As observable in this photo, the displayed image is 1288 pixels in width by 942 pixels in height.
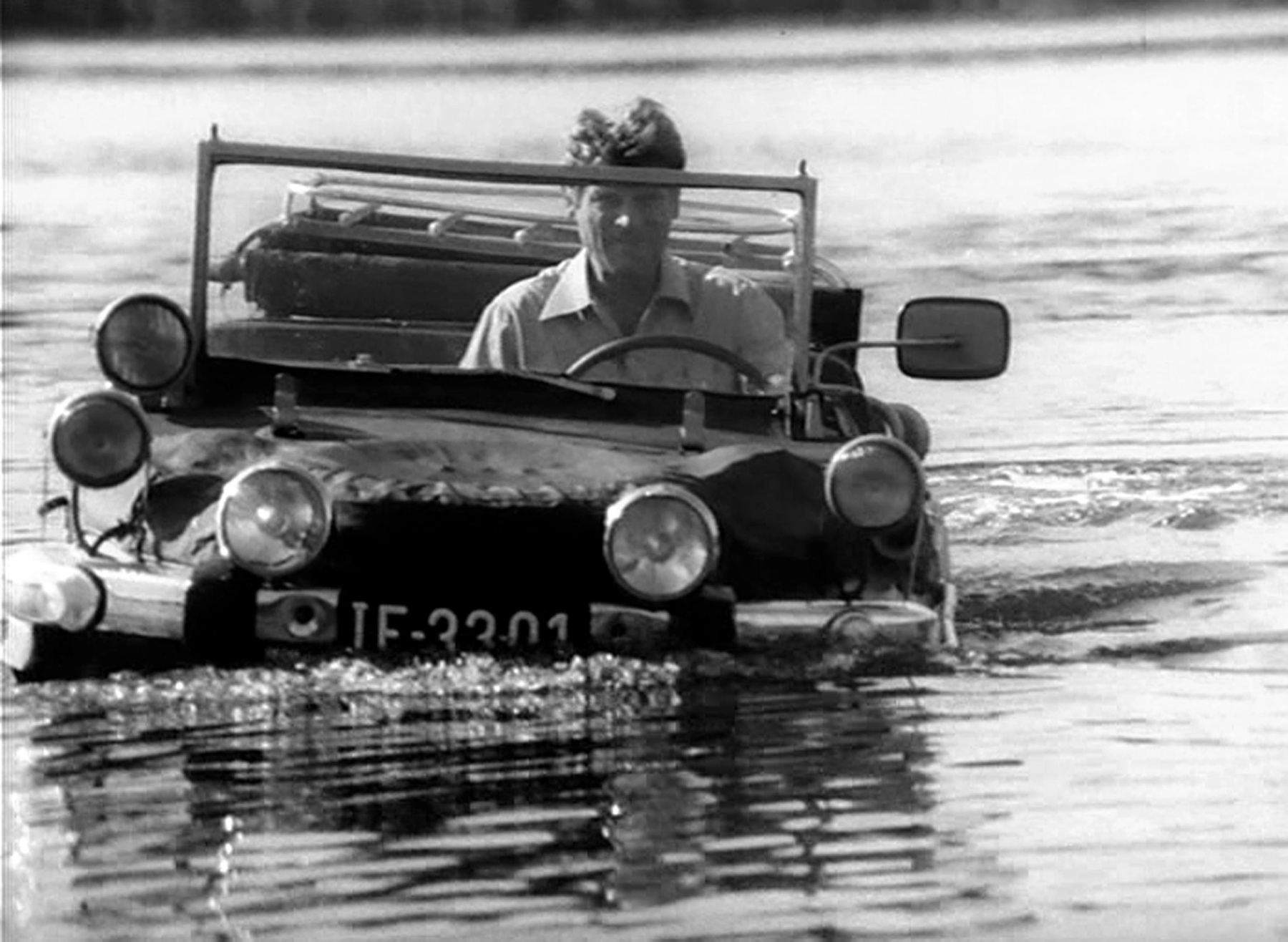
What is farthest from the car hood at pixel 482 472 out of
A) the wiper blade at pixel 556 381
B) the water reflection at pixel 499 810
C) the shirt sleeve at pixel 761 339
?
the shirt sleeve at pixel 761 339

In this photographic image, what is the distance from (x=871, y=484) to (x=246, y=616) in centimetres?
126

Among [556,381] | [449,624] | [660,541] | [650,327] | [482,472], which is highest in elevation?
[650,327]

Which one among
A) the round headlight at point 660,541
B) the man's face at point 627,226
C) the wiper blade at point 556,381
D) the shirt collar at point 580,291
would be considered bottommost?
the round headlight at point 660,541

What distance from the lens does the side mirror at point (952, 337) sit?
957 centimetres

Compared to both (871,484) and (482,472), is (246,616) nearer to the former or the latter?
(482,472)

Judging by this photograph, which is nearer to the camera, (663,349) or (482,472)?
(482,472)

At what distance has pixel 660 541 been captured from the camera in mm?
9039

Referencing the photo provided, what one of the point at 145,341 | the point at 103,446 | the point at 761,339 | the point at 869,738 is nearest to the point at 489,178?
the point at 761,339

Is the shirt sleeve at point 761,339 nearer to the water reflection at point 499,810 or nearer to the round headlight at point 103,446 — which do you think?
the water reflection at point 499,810

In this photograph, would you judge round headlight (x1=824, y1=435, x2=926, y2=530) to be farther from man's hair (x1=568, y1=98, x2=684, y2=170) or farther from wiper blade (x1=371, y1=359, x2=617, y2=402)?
man's hair (x1=568, y1=98, x2=684, y2=170)

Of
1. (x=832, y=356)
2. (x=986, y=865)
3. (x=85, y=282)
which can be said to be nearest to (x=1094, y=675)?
(x=832, y=356)

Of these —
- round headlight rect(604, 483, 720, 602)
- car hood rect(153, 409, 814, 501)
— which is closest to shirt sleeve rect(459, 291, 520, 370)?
car hood rect(153, 409, 814, 501)

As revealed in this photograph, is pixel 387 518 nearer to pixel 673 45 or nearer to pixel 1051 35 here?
pixel 673 45

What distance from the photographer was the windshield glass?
32.6 feet
